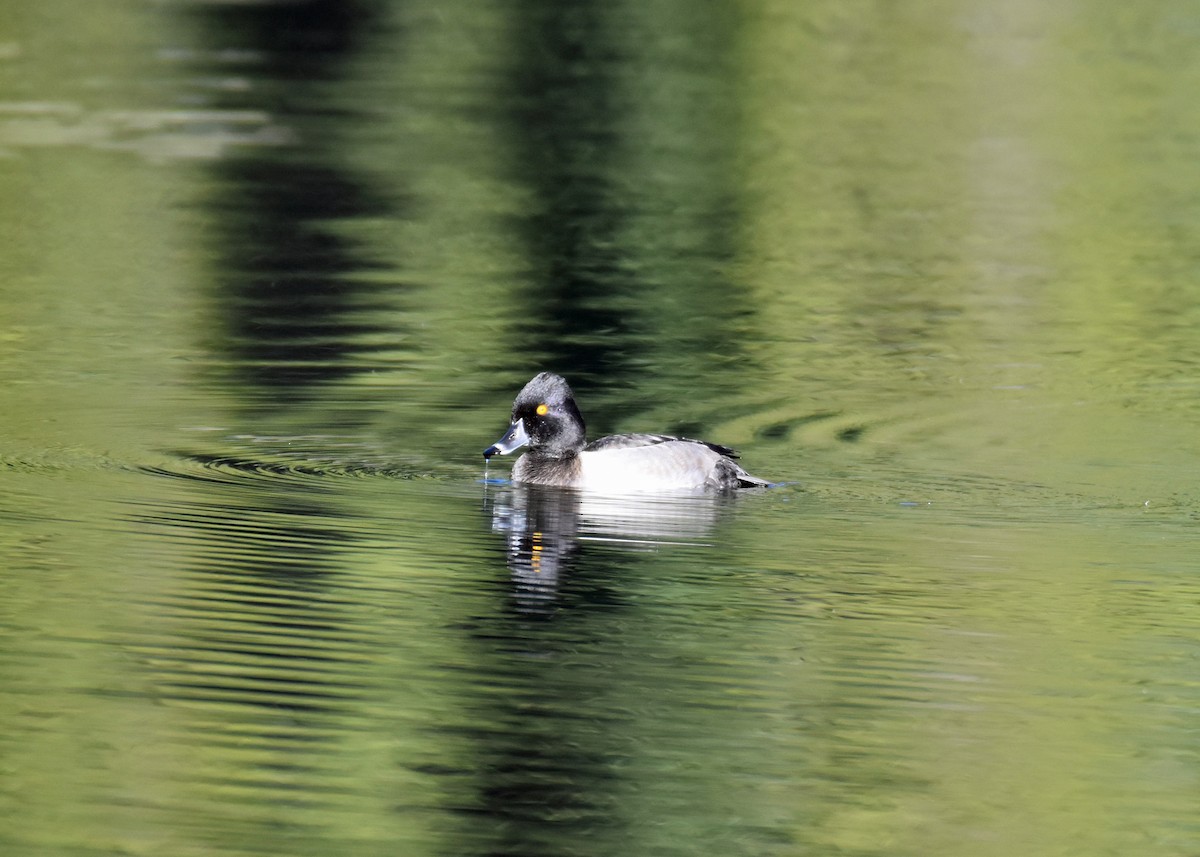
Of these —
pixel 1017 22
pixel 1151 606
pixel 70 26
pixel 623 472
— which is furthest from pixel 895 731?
pixel 1017 22

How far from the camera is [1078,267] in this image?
2445 cm

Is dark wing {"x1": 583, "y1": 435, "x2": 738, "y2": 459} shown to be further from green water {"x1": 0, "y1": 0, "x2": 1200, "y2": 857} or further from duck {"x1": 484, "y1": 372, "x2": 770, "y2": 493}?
green water {"x1": 0, "y1": 0, "x2": 1200, "y2": 857}

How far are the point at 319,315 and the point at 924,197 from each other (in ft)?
35.4

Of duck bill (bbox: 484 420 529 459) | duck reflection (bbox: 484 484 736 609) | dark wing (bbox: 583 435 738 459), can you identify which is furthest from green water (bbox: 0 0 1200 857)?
dark wing (bbox: 583 435 738 459)

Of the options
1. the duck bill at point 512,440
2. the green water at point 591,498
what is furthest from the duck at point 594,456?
the green water at point 591,498

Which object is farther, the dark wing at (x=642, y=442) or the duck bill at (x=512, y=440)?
the duck bill at (x=512, y=440)

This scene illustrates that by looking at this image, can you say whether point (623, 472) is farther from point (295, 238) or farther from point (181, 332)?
point (295, 238)

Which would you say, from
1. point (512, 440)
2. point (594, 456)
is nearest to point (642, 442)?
point (594, 456)

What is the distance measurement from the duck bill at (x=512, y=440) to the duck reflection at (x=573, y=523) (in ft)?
0.80

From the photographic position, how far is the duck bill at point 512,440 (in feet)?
49.2

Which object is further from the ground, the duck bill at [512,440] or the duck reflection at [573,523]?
the duck bill at [512,440]

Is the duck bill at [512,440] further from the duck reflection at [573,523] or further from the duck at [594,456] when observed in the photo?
the duck reflection at [573,523]

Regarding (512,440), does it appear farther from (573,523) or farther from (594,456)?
(573,523)

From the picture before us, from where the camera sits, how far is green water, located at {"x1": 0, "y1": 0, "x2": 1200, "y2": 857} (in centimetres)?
893
